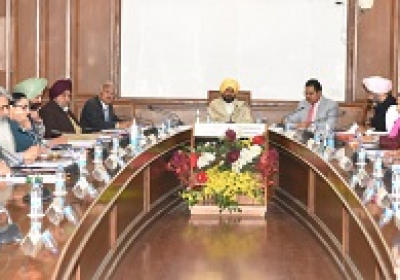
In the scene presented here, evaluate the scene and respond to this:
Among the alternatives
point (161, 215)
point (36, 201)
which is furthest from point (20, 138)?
point (36, 201)

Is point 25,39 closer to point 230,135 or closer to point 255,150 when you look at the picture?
point 230,135

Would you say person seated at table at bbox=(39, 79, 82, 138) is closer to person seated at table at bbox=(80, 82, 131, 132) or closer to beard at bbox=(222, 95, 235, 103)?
person seated at table at bbox=(80, 82, 131, 132)

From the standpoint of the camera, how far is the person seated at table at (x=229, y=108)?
8008 mm

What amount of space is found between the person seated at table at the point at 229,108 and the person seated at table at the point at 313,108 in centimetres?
44

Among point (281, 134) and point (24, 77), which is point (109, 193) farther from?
point (24, 77)

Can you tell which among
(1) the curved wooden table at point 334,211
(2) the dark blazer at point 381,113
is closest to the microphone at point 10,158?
(1) the curved wooden table at point 334,211

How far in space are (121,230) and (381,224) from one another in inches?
82.5

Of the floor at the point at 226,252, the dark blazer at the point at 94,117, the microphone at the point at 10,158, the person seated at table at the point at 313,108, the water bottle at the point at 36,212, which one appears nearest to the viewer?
the water bottle at the point at 36,212

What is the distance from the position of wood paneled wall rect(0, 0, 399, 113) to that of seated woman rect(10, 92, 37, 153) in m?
4.25

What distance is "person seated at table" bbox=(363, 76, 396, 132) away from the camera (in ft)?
24.2

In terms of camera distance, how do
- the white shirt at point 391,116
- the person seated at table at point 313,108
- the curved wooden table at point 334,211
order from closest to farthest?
the curved wooden table at point 334,211 < the white shirt at point 391,116 < the person seated at table at point 313,108

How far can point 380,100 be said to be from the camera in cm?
754

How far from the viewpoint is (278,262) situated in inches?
211

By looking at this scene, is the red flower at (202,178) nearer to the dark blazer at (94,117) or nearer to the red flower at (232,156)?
the red flower at (232,156)
